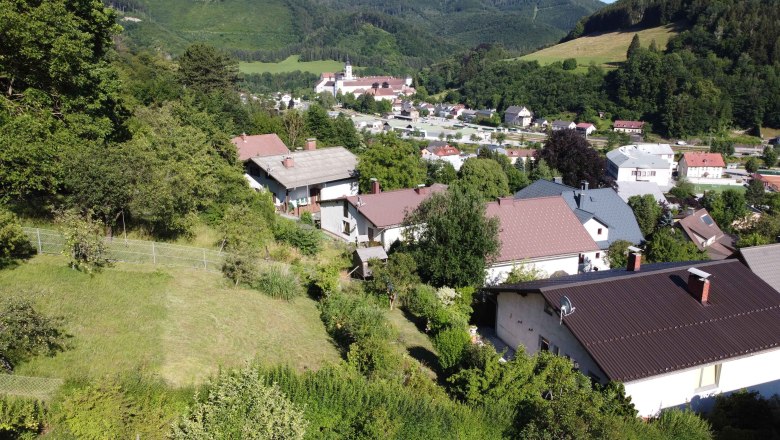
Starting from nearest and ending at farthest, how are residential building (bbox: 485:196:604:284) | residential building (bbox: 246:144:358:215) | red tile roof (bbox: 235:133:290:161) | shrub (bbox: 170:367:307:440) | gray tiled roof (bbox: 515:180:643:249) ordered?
shrub (bbox: 170:367:307:440), residential building (bbox: 485:196:604:284), gray tiled roof (bbox: 515:180:643:249), residential building (bbox: 246:144:358:215), red tile roof (bbox: 235:133:290:161)

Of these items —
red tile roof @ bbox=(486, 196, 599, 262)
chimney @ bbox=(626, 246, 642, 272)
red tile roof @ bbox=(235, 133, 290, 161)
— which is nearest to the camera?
chimney @ bbox=(626, 246, 642, 272)

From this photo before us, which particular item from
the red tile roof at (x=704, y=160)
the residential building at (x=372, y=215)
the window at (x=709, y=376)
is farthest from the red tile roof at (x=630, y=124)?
the window at (x=709, y=376)

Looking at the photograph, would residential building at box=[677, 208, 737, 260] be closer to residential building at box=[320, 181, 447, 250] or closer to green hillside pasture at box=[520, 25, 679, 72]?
residential building at box=[320, 181, 447, 250]

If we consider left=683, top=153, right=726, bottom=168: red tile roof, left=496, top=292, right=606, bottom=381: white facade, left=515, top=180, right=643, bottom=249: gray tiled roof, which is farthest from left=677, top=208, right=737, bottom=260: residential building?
left=683, top=153, right=726, bottom=168: red tile roof

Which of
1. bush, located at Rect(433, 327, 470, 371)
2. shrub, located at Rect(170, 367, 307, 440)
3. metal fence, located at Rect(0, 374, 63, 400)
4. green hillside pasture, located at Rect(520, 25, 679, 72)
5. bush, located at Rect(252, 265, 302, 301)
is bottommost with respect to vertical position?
bush, located at Rect(433, 327, 470, 371)

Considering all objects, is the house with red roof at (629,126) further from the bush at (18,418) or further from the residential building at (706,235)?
the bush at (18,418)

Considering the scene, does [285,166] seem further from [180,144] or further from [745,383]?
[745,383]

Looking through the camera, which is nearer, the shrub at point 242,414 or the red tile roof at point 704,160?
the shrub at point 242,414

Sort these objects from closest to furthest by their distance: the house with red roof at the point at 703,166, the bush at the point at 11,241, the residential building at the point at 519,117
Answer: the bush at the point at 11,241, the house with red roof at the point at 703,166, the residential building at the point at 519,117
